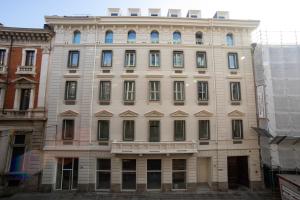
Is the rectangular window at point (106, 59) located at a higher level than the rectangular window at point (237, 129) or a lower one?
higher

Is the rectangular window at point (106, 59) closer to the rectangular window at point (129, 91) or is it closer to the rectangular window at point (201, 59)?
the rectangular window at point (129, 91)

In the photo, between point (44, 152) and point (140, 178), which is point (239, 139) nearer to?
point (140, 178)

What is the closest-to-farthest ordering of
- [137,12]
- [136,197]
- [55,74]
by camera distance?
[136,197] < [55,74] < [137,12]

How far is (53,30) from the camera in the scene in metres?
20.4

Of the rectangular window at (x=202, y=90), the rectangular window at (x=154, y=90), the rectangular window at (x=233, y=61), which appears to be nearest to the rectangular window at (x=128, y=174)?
the rectangular window at (x=154, y=90)

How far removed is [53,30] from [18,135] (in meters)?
10.6

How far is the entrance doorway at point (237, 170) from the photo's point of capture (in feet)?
64.1

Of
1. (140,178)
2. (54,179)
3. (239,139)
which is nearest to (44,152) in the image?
(54,179)

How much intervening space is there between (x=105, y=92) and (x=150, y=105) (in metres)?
4.42

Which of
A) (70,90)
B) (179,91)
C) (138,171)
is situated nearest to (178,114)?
(179,91)

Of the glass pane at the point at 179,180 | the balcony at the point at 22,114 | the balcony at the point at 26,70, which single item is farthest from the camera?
the balcony at the point at 26,70

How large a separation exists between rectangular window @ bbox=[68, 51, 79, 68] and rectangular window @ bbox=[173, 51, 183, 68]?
31.2 ft

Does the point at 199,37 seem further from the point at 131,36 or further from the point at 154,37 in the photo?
the point at 131,36

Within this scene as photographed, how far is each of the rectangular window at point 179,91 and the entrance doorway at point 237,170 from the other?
296 inches
